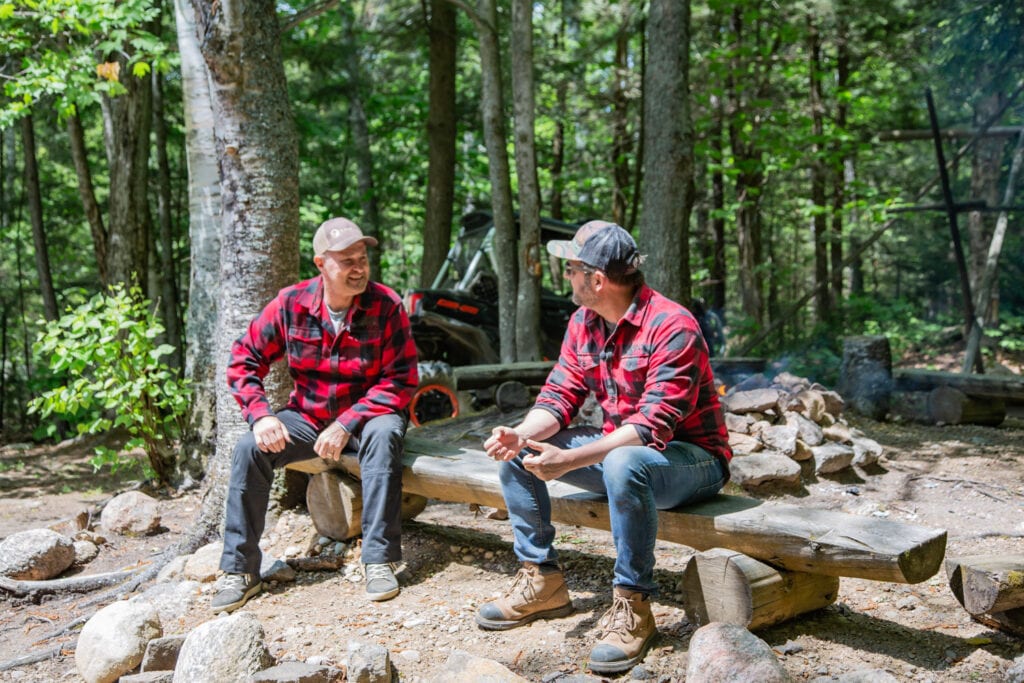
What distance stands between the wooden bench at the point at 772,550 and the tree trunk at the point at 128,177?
6898 mm

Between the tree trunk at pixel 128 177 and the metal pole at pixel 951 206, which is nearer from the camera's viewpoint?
the metal pole at pixel 951 206

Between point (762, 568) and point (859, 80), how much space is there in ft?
46.0

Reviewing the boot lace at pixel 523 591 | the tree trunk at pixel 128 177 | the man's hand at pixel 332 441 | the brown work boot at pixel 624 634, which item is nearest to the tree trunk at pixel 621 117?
the tree trunk at pixel 128 177

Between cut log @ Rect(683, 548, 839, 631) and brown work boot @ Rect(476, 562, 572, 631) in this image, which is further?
brown work boot @ Rect(476, 562, 572, 631)

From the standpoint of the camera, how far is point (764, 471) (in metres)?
4.98

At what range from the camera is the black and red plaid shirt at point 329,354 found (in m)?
4.02

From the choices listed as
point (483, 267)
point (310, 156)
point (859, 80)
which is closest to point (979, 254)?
point (859, 80)

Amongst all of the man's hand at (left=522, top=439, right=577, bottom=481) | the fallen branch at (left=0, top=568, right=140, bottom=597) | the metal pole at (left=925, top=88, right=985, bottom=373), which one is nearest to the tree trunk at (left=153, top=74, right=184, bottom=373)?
the fallen branch at (left=0, top=568, right=140, bottom=597)

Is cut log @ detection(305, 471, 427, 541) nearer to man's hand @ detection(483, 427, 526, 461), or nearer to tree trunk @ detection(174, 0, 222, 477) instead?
man's hand @ detection(483, 427, 526, 461)

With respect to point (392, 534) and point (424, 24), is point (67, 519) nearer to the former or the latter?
point (392, 534)

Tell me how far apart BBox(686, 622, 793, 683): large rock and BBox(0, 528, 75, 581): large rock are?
12.2ft

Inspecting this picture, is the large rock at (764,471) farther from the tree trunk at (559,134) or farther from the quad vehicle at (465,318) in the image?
the tree trunk at (559,134)

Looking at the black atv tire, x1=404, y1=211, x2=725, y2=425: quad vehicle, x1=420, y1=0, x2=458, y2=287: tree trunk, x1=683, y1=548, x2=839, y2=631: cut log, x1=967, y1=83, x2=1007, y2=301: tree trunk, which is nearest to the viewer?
x1=683, y1=548, x2=839, y2=631: cut log

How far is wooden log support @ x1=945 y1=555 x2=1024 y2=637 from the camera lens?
2789mm
